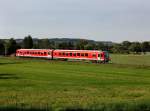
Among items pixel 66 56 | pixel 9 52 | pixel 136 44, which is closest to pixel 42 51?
pixel 66 56

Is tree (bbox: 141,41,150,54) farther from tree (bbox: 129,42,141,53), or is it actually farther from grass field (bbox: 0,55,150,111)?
grass field (bbox: 0,55,150,111)

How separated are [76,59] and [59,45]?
99.2 metres

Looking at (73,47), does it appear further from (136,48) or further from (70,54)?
(70,54)

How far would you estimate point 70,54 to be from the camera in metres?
78.4

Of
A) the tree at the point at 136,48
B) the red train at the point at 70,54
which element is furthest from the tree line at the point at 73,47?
the red train at the point at 70,54

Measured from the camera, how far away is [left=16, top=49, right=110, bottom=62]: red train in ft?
235

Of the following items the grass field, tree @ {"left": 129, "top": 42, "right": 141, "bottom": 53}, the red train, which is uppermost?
tree @ {"left": 129, "top": 42, "right": 141, "bottom": 53}

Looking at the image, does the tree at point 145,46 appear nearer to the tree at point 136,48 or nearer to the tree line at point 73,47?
the tree line at point 73,47

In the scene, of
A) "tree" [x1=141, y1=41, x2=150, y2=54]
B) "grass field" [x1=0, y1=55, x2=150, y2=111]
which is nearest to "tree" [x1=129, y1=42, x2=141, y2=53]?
"tree" [x1=141, y1=41, x2=150, y2=54]

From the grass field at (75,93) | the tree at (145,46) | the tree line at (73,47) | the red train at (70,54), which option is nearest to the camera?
the grass field at (75,93)

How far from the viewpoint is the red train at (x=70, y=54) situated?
235ft

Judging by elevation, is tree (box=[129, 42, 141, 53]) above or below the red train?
above

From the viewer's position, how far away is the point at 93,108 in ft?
42.5

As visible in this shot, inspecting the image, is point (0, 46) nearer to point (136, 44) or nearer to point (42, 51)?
point (42, 51)
